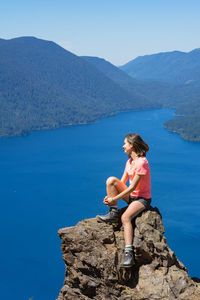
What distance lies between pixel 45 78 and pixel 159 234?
196m

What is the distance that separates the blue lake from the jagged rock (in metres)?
31.0

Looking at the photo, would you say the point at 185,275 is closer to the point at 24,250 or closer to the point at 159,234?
the point at 159,234

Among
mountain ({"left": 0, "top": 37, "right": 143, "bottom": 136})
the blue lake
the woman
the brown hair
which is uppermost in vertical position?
mountain ({"left": 0, "top": 37, "right": 143, "bottom": 136})

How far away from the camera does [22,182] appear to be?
66.6 meters

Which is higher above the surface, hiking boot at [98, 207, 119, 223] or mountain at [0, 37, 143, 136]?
mountain at [0, 37, 143, 136]

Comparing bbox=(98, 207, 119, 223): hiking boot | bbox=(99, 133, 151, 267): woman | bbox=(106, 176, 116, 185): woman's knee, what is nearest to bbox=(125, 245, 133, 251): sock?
bbox=(99, 133, 151, 267): woman

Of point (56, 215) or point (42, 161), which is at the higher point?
point (42, 161)

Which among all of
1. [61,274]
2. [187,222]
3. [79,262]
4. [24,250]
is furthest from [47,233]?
[79,262]

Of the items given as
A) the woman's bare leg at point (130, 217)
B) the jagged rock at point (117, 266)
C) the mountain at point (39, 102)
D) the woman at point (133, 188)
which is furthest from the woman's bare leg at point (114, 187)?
the mountain at point (39, 102)

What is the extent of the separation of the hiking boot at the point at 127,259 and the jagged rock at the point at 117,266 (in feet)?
0.36

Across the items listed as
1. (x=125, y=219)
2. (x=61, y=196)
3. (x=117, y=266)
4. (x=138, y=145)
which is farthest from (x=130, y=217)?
(x=61, y=196)

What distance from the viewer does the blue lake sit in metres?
37.7

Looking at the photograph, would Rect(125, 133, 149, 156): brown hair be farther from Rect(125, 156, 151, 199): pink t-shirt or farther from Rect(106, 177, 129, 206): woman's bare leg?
Rect(106, 177, 129, 206): woman's bare leg

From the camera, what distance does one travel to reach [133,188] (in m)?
4.75
